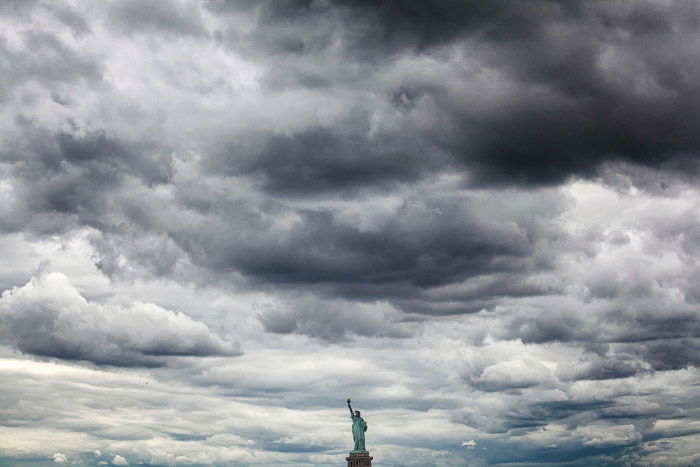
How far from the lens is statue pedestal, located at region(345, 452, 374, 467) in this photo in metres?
102

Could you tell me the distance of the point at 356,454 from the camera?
10219 centimetres

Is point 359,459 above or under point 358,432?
under

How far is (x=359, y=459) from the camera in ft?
334

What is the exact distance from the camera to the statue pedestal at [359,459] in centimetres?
10175

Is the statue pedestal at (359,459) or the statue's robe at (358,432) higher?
the statue's robe at (358,432)

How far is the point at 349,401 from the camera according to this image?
103 m

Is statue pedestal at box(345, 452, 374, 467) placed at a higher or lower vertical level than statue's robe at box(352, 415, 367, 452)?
lower

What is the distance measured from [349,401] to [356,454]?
239 inches
